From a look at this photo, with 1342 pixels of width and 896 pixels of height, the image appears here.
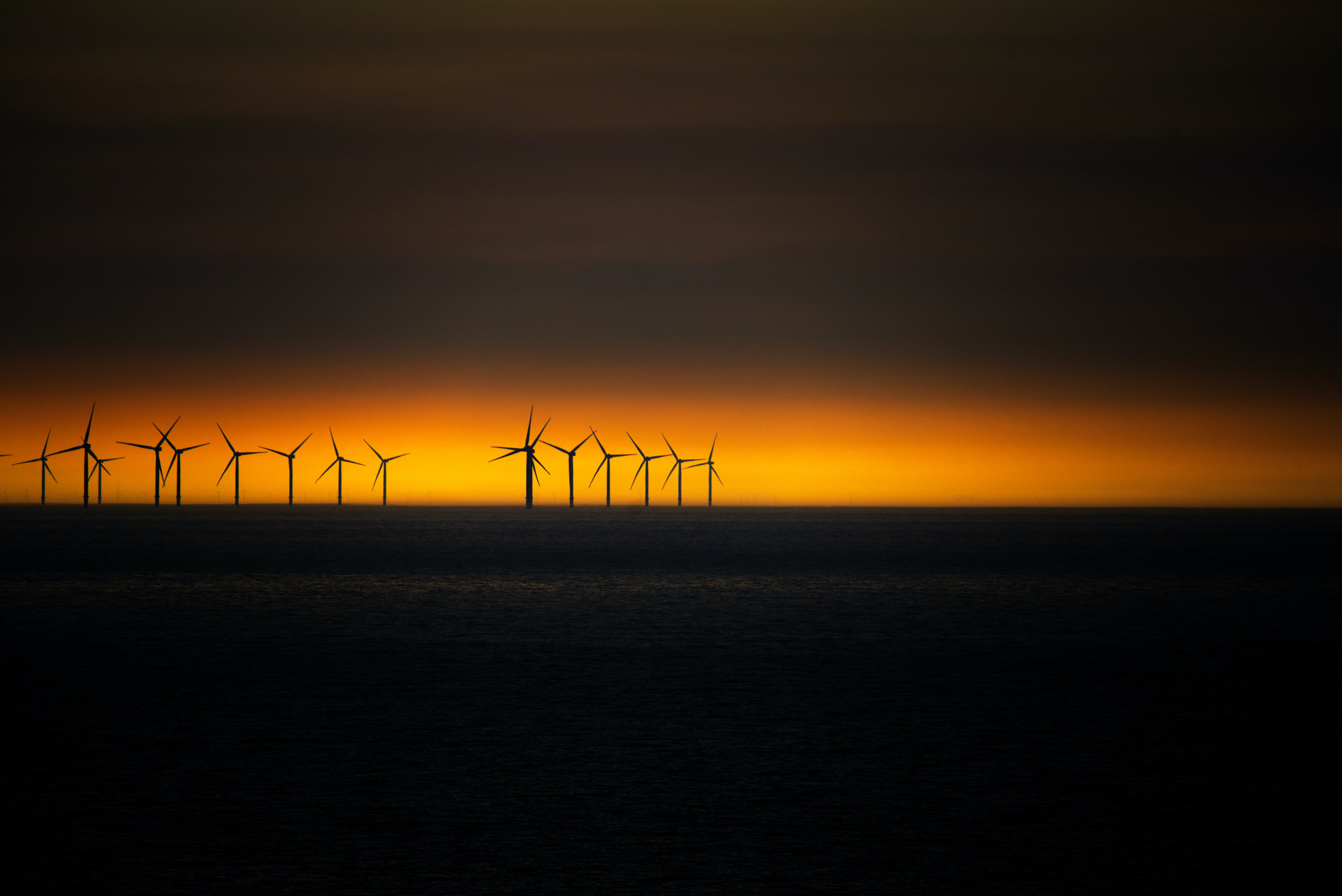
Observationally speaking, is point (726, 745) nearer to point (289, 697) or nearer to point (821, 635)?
point (289, 697)

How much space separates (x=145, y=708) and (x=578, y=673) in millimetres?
12824

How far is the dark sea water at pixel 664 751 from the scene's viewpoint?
708 inches

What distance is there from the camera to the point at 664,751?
26.7m

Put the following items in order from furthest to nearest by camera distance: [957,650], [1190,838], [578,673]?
[957,650] < [578,673] < [1190,838]

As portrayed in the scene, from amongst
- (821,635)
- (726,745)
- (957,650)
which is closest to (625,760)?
(726,745)

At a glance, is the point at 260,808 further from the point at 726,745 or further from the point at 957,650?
the point at 957,650

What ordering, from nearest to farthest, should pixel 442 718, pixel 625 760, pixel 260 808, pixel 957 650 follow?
A: pixel 260 808
pixel 625 760
pixel 442 718
pixel 957 650

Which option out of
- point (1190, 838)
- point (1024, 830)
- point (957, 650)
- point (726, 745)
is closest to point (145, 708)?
point (726, 745)

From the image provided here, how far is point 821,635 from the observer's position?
54.1m

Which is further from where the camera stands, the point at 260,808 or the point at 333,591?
the point at 333,591

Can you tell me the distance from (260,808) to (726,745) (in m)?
→ 10.0

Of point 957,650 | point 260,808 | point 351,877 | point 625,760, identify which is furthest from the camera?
point 957,650

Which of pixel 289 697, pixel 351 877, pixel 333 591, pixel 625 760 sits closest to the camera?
pixel 351 877

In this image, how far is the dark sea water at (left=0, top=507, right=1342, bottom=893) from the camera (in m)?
18.0
